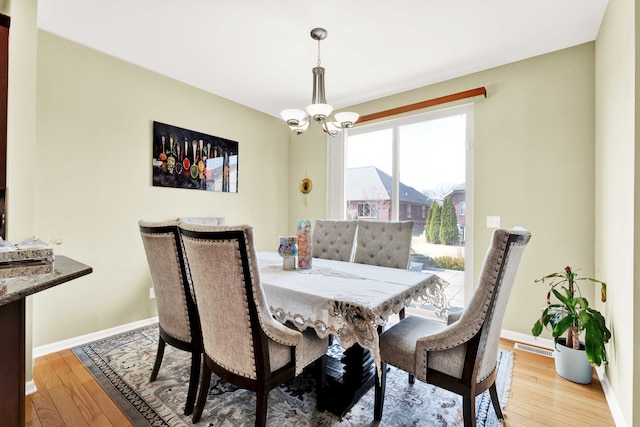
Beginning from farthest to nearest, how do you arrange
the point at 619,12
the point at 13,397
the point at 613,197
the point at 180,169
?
the point at 180,169 < the point at 613,197 < the point at 619,12 < the point at 13,397

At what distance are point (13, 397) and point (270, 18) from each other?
240 centimetres

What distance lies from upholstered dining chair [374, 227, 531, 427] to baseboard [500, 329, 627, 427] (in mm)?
816

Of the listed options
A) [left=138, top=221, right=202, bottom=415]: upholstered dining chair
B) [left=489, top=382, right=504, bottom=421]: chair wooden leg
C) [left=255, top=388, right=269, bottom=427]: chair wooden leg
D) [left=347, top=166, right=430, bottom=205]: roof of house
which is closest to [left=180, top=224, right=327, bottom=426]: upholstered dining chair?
[left=255, top=388, right=269, bottom=427]: chair wooden leg

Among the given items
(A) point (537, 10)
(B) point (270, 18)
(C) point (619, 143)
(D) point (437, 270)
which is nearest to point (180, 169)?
(B) point (270, 18)

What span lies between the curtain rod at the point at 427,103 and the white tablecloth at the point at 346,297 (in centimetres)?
192

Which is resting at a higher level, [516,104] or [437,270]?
[516,104]

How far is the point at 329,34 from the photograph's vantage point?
2391mm

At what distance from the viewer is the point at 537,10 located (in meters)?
2.09

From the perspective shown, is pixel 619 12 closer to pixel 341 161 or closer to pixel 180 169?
pixel 341 161

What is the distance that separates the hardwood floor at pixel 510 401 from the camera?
1654 millimetres

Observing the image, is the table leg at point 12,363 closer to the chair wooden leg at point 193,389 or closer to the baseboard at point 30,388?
the chair wooden leg at point 193,389

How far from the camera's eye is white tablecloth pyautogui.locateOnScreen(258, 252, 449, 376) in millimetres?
1396

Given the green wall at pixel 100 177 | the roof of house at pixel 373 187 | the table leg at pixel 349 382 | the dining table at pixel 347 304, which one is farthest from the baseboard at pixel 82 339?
the roof of house at pixel 373 187

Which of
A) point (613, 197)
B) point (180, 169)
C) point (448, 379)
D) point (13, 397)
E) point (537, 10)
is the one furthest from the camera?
point (180, 169)
